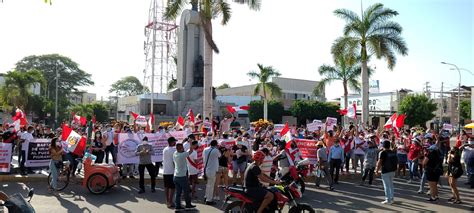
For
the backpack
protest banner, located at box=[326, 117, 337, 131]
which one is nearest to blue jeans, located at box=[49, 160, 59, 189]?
the backpack

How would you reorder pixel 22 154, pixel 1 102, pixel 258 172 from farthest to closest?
pixel 1 102 → pixel 22 154 → pixel 258 172

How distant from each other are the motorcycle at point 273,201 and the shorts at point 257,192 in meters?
0.06

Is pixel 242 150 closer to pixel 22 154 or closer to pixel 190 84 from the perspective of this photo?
pixel 22 154

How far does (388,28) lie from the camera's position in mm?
28672

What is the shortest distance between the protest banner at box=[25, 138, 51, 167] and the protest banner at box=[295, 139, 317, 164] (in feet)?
29.9

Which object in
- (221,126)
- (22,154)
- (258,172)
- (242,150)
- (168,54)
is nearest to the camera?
(258,172)

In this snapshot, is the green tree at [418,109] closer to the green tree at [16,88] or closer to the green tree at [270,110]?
the green tree at [270,110]

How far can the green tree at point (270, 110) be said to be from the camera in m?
56.8

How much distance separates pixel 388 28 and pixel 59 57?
66.4 m

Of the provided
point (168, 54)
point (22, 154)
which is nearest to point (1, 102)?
point (168, 54)

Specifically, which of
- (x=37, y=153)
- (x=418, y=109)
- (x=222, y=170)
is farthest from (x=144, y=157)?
(x=418, y=109)

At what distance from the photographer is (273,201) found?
8078 mm

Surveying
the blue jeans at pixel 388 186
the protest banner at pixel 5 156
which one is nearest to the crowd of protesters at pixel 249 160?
the blue jeans at pixel 388 186

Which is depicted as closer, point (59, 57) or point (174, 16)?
point (174, 16)
